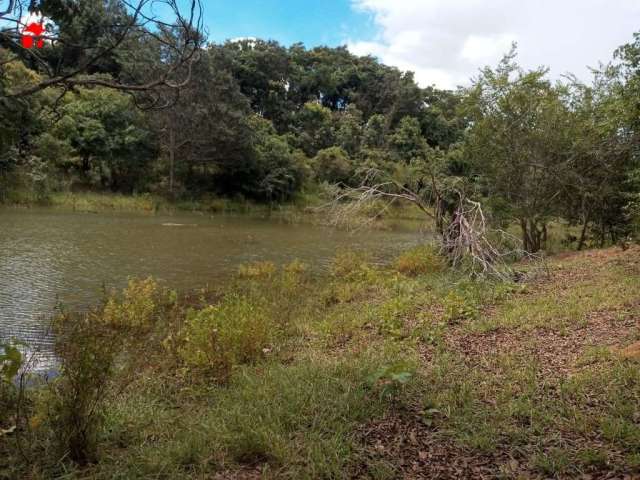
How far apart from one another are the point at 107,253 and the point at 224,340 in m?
10.6

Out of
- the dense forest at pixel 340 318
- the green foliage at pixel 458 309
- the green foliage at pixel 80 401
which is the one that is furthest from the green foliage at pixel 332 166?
the green foliage at pixel 80 401

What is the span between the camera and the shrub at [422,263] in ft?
40.0

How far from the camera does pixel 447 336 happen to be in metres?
6.29

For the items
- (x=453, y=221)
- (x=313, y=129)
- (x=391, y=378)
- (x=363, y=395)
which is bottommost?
(x=363, y=395)

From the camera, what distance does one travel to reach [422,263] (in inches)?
487

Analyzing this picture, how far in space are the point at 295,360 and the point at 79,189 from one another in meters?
32.6

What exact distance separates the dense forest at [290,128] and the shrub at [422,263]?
1.52 m

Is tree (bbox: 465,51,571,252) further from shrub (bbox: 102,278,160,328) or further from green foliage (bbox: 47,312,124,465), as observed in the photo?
green foliage (bbox: 47,312,124,465)

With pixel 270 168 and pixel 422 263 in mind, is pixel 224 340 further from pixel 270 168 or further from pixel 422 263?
pixel 270 168

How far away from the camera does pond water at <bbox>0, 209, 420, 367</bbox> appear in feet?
29.0

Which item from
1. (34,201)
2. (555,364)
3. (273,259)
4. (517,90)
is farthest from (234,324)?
(34,201)

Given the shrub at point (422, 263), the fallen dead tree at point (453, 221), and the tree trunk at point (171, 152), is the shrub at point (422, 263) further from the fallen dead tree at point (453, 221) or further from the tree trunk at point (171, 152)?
the tree trunk at point (171, 152)

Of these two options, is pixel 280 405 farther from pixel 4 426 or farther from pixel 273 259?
pixel 273 259

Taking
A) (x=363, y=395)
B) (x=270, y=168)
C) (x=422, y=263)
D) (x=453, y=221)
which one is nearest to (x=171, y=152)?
(x=270, y=168)
